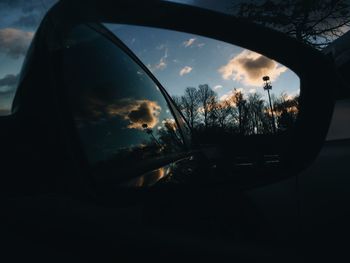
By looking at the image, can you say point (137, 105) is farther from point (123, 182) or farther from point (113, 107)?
point (123, 182)

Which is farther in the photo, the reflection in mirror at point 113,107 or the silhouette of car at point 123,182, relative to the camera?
the reflection in mirror at point 113,107

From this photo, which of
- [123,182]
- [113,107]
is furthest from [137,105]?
[123,182]

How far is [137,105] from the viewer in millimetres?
2082

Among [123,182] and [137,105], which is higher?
[137,105]

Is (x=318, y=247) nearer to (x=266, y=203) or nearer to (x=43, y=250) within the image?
(x=266, y=203)

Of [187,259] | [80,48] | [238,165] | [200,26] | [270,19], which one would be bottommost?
[187,259]

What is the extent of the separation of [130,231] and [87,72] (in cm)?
91

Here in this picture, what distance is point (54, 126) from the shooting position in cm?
94

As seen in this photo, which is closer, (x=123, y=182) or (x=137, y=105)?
(x=123, y=182)

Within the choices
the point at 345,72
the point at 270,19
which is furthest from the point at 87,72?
the point at 270,19

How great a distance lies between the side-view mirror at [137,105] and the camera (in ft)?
3.21

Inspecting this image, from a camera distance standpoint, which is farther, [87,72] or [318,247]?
[87,72]

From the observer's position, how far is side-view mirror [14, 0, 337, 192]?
0.98m

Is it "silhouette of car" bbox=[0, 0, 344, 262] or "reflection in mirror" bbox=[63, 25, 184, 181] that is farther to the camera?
"reflection in mirror" bbox=[63, 25, 184, 181]
